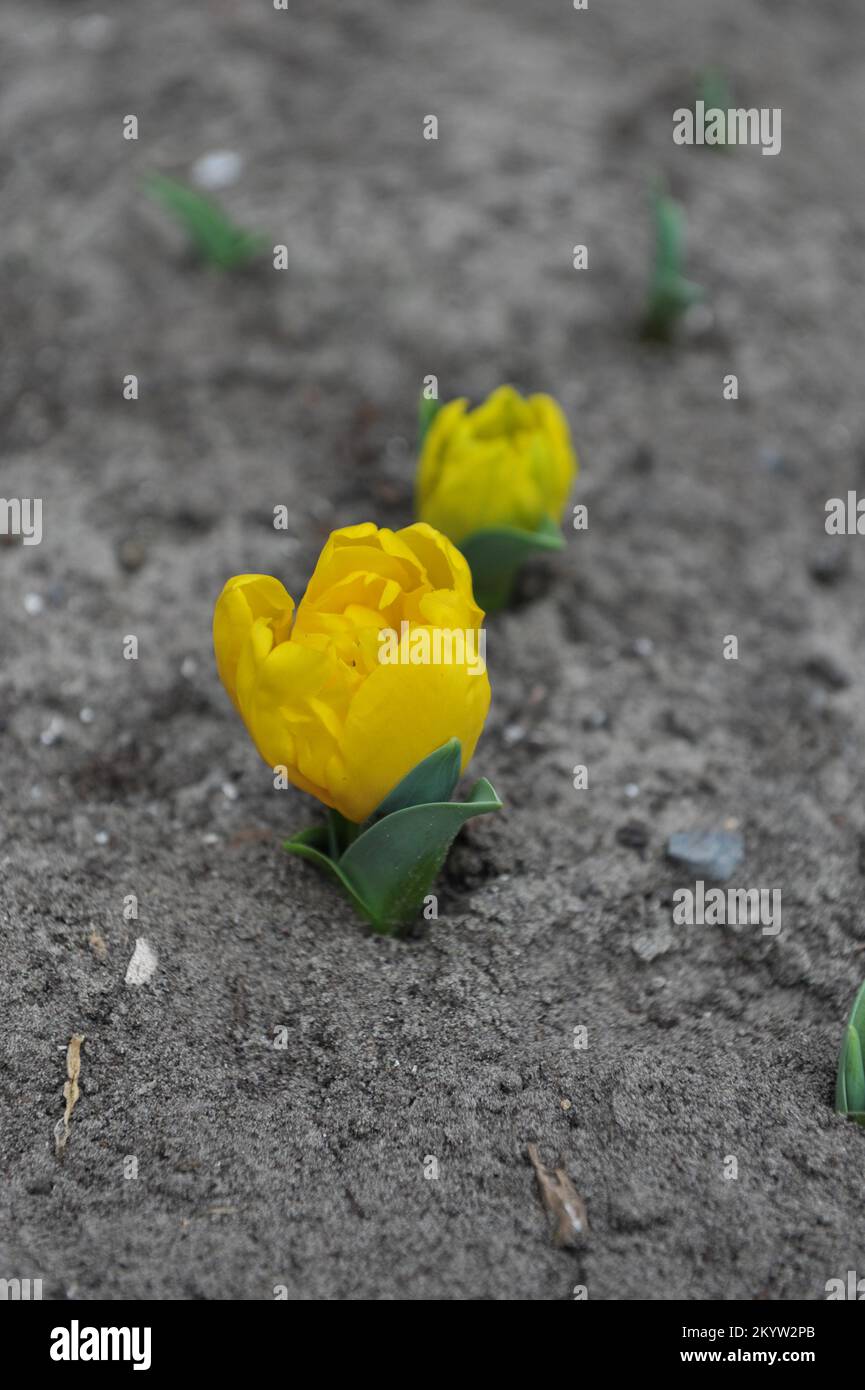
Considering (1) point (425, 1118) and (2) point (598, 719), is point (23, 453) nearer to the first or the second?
(2) point (598, 719)

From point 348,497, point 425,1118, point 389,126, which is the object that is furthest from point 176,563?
point 389,126

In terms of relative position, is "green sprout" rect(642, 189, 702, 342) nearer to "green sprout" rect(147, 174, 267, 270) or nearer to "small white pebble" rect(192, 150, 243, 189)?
"green sprout" rect(147, 174, 267, 270)

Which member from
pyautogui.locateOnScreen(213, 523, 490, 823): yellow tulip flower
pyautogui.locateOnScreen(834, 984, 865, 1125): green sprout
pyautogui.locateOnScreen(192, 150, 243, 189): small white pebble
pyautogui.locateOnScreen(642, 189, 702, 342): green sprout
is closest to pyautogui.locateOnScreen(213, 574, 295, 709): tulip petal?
pyautogui.locateOnScreen(213, 523, 490, 823): yellow tulip flower

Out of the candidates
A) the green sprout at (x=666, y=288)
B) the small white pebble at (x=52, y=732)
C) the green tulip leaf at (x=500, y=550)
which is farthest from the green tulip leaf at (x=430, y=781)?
the green sprout at (x=666, y=288)

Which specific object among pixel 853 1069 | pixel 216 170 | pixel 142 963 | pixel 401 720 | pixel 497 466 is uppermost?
pixel 216 170

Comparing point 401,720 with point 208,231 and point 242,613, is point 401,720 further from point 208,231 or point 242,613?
point 208,231

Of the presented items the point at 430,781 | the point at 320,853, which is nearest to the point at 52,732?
the point at 320,853

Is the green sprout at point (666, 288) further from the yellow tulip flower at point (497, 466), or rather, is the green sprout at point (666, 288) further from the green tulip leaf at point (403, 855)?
the green tulip leaf at point (403, 855)
